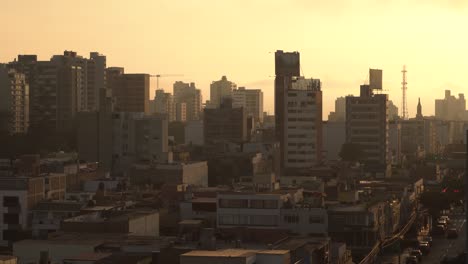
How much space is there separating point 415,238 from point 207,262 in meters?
25.8

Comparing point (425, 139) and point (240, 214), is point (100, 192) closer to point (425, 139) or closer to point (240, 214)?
point (240, 214)

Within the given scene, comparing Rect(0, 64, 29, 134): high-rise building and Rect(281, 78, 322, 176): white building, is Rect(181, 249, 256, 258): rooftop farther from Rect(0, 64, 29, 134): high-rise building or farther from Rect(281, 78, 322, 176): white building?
Rect(0, 64, 29, 134): high-rise building

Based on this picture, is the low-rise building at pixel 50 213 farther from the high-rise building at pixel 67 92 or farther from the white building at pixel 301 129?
the high-rise building at pixel 67 92

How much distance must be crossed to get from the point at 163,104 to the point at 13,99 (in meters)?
70.1

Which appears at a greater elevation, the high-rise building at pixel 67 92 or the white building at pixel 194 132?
the high-rise building at pixel 67 92

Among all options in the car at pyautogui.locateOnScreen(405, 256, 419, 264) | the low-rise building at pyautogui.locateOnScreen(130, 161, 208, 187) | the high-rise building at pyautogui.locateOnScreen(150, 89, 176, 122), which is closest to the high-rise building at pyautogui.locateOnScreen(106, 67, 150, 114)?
Answer: the high-rise building at pyautogui.locateOnScreen(150, 89, 176, 122)

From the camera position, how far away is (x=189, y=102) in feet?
590

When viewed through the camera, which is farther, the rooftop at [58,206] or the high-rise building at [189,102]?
the high-rise building at [189,102]

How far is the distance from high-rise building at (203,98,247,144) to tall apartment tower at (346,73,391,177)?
11351 mm

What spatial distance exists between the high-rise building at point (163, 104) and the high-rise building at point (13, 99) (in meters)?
62.4

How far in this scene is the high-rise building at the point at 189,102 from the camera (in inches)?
6863

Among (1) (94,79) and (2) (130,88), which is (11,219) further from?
(2) (130,88)

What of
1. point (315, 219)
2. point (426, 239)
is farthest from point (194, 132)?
point (315, 219)

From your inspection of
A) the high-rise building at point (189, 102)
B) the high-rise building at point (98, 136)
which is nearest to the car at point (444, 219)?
the high-rise building at point (98, 136)
